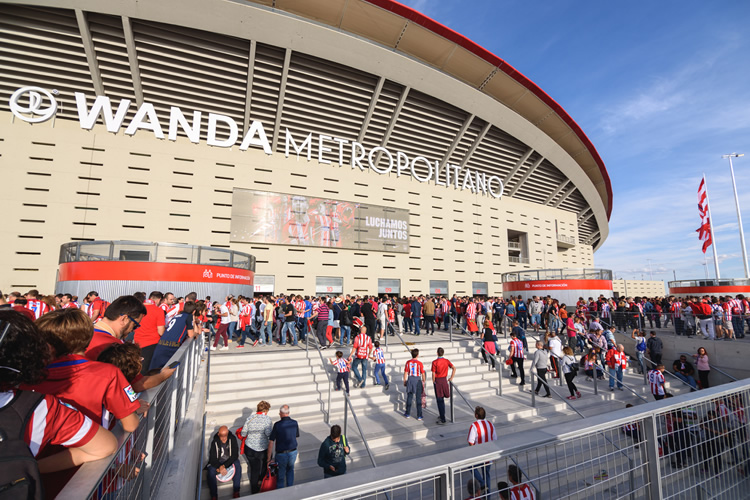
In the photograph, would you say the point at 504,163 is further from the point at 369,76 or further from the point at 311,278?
the point at 311,278

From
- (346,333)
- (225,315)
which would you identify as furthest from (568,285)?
(225,315)

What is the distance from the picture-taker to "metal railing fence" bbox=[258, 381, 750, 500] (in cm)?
146

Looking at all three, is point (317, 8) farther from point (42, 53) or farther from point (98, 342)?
point (98, 342)

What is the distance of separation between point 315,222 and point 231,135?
694 centimetres

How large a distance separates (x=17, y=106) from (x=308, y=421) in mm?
20921

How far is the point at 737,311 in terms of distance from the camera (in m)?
12.9

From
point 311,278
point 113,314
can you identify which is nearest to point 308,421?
point 113,314

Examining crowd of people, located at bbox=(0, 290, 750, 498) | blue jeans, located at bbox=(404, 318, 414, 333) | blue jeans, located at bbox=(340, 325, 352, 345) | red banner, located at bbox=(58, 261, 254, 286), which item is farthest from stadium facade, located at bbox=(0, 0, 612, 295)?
blue jeans, located at bbox=(340, 325, 352, 345)

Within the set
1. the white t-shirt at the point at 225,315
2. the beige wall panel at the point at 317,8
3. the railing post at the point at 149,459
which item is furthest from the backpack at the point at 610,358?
the beige wall panel at the point at 317,8

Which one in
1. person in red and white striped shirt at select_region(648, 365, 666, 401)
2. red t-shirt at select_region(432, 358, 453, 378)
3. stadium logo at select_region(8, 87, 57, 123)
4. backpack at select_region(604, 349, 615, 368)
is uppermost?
stadium logo at select_region(8, 87, 57, 123)

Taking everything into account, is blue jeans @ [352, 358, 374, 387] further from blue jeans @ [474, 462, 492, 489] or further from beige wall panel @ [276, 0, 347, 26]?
beige wall panel @ [276, 0, 347, 26]

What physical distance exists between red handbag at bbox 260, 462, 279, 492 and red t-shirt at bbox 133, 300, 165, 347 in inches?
97.3

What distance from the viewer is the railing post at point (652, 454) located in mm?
2092

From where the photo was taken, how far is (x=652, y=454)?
212 centimetres
